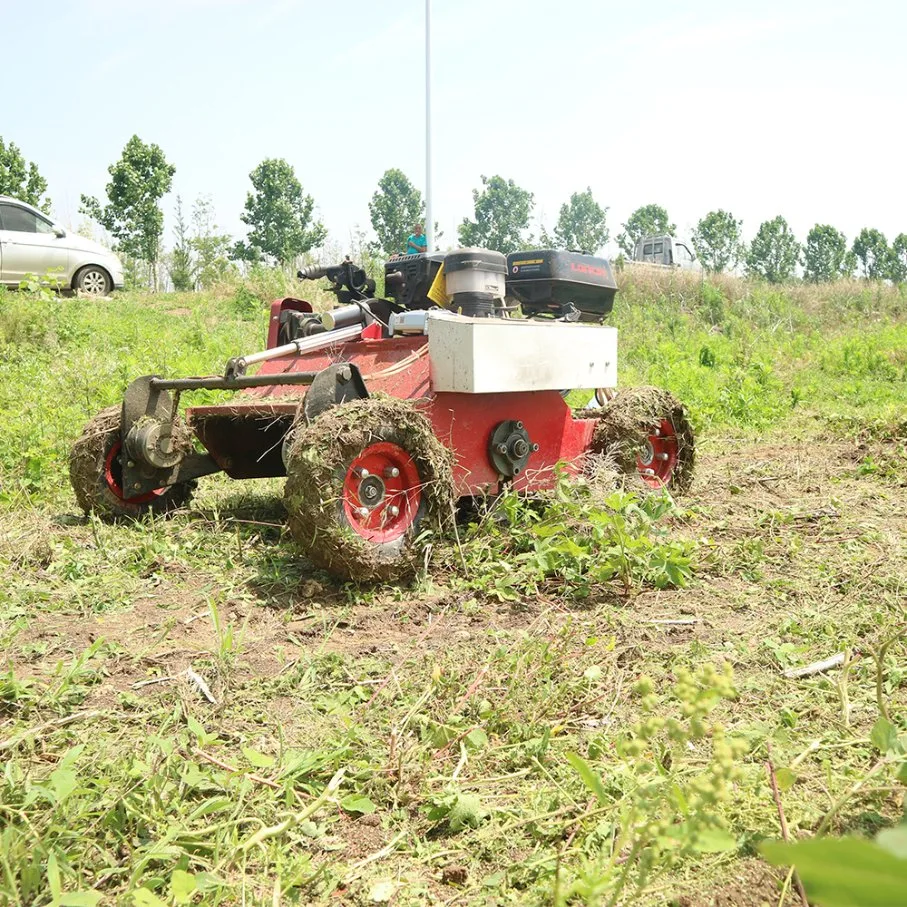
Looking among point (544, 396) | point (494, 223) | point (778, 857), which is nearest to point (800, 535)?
point (544, 396)

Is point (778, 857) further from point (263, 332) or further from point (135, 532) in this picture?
point (263, 332)

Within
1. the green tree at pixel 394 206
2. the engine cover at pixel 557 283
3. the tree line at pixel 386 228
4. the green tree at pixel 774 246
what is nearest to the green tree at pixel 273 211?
the tree line at pixel 386 228

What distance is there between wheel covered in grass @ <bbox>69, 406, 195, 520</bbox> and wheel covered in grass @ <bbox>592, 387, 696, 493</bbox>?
94.0 inches

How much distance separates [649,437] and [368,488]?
2322 mm

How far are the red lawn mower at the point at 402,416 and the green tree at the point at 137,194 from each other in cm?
2490

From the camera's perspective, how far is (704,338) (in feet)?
47.2

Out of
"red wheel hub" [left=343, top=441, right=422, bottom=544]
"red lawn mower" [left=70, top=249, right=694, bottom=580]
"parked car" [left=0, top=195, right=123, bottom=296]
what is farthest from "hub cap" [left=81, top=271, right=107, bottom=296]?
"red wheel hub" [left=343, top=441, right=422, bottom=544]

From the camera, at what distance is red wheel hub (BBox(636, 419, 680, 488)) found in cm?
584

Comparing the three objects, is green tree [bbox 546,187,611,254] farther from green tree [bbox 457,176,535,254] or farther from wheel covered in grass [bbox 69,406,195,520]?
wheel covered in grass [bbox 69,406,195,520]

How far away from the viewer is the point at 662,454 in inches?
235

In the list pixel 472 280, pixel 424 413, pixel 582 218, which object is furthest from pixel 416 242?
pixel 582 218

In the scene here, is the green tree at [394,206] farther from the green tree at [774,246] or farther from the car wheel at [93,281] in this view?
the car wheel at [93,281]

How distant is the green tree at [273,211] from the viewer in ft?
146

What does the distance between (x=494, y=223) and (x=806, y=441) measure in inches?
2492
